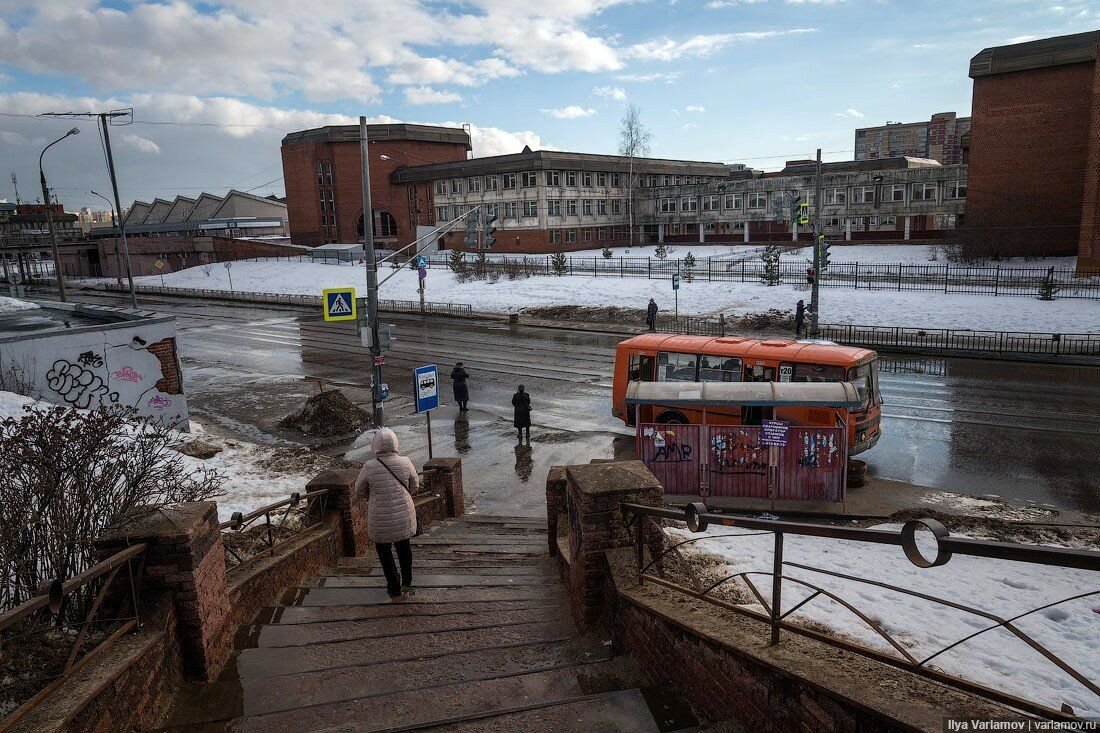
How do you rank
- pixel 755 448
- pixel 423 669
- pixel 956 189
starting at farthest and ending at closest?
pixel 956 189
pixel 755 448
pixel 423 669

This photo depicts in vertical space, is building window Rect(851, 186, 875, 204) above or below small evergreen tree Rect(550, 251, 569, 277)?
above

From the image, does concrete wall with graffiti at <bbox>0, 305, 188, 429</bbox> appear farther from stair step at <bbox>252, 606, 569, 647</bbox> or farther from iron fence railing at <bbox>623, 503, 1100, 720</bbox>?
iron fence railing at <bbox>623, 503, 1100, 720</bbox>

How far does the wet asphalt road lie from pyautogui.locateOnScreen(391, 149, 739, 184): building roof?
32691 millimetres

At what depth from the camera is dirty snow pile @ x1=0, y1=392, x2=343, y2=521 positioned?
11.5m

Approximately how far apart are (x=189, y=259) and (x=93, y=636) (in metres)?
85.6

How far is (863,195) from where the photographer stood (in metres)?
61.2

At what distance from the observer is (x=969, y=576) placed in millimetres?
7953

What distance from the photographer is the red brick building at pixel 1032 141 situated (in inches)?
1794

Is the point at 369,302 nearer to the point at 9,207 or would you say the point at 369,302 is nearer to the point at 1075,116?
the point at 1075,116

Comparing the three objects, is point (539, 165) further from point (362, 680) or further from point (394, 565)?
point (362, 680)

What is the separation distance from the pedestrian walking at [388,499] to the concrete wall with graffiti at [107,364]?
34.3 feet

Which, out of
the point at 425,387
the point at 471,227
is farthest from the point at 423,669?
the point at 471,227

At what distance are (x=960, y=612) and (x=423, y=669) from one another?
549cm

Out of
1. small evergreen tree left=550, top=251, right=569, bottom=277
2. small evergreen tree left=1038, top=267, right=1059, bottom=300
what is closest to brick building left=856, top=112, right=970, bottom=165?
small evergreen tree left=550, top=251, right=569, bottom=277
